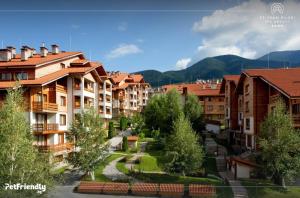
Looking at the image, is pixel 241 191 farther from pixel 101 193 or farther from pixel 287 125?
pixel 101 193

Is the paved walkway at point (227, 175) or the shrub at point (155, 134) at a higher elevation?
the shrub at point (155, 134)

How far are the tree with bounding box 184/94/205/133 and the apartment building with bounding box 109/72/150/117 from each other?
1343cm

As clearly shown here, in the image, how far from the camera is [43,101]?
2591 cm

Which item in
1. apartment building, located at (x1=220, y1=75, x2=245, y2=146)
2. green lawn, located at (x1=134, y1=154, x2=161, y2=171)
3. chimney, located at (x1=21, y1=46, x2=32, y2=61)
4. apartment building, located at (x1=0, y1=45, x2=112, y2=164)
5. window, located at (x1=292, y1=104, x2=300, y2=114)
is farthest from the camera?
apartment building, located at (x1=220, y1=75, x2=245, y2=146)

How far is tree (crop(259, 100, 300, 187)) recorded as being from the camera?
781 inches

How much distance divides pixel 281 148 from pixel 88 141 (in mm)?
11127

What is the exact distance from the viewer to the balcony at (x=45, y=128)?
25.8m

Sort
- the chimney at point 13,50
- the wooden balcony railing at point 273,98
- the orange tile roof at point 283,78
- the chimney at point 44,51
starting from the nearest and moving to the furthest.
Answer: the orange tile roof at point 283,78 < the wooden balcony railing at point 273,98 < the chimney at point 13,50 < the chimney at point 44,51

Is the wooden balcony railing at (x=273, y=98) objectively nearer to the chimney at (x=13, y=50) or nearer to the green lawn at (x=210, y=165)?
the green lawn at (x=210, y=165)

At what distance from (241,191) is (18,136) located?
40.7 feet

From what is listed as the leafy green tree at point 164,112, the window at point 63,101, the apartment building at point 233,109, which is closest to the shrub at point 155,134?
the leafy green tree at point 164,112

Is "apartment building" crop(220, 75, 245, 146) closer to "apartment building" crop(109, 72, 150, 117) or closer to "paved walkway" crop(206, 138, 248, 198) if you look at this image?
"paved walkway" crop(206, 138, 248, 198)

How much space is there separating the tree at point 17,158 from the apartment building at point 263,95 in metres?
16.0

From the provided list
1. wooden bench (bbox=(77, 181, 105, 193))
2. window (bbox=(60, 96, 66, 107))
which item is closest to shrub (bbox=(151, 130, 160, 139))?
window (bbox=(60, 96, 66, 107))
